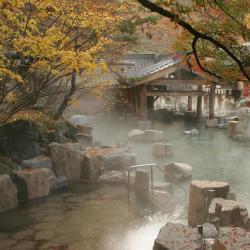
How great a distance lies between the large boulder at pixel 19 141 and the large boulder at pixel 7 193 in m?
2.18

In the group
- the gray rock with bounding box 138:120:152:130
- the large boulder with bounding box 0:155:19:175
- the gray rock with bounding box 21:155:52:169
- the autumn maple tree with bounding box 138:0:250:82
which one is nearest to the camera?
the autumn maple tree with bounding box 138:0:250:82

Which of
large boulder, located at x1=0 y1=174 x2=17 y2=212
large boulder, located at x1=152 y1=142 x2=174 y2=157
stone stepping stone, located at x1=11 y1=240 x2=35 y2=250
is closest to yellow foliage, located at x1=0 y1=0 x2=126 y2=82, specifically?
large boulder, located at x1=0 y1=174 x2=17 y2=212

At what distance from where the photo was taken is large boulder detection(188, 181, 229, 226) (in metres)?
8.71

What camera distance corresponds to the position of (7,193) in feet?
33.9

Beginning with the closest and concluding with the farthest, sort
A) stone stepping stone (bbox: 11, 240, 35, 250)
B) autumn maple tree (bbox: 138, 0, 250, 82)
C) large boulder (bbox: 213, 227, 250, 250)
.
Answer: autumn maple tree (bbox: 138, 0, 250, 82) < large boulder (bbox: 213, 227, 250, 250) < stone stepping stone (bbox: 11, 240, 35, 250)

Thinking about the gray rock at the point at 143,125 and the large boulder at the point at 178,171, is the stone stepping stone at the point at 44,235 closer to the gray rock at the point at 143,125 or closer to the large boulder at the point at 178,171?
the large boulder at the point at 178,171

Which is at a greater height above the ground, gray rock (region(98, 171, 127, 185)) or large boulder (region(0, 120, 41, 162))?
large boulder (region(0, 120, 41, 162))

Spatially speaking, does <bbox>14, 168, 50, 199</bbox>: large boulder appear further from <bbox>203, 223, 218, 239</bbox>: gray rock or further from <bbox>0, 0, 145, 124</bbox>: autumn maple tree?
<bbox>203, 223, 218, 239</bbox>: gray rock

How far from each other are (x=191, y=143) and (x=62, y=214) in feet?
40.1

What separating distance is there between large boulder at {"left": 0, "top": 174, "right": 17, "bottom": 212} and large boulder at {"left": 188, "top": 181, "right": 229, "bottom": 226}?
5.14 metres

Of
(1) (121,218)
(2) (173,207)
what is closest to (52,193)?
(1) (121,218)

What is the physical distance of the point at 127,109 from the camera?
26109mm

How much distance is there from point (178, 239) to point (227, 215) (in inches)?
62.3

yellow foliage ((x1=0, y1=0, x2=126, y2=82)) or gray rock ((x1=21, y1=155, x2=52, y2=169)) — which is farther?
gray rock ((x1=21, y1=155, x2=52, y2=169))
